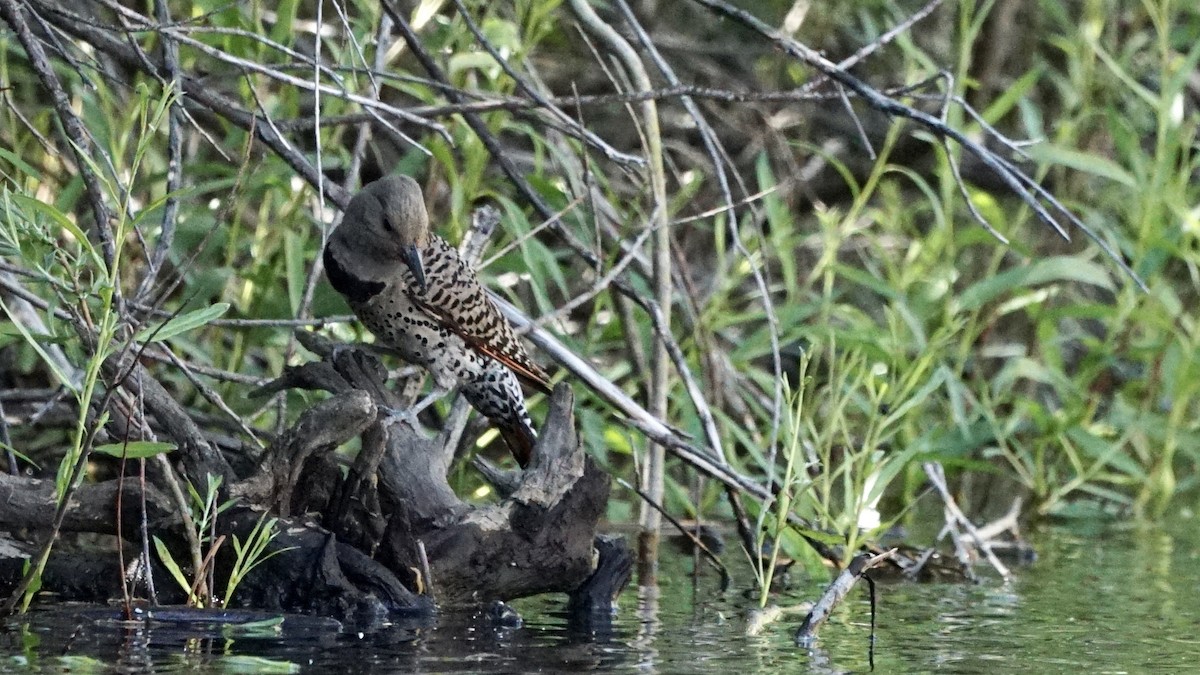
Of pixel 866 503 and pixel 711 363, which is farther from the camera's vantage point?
pixel 711 363

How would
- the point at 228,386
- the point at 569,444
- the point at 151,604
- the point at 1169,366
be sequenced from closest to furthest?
1. the point at 151,604
2. the point at 569,444
3. the point at 228,386
4. the point at 1169,366

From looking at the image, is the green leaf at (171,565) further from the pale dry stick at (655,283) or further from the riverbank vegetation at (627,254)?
the pale dry stick at (655,283)

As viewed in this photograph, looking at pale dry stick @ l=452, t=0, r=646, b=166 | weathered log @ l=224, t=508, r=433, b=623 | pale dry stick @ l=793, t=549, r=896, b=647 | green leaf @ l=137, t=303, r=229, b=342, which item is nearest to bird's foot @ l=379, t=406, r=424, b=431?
weathered log @ l=224, t=508, r=433, b=623

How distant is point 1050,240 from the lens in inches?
Answer: 349

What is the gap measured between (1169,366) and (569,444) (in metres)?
3.41

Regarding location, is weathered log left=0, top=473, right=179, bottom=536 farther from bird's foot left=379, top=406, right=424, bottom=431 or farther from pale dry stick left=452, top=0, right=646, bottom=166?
pale dry stick left=452, top=0, right=646, bottom=166

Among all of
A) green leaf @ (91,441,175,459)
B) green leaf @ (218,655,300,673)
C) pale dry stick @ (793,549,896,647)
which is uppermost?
green leaf @ (91,441,175,459)

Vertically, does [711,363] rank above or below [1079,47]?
below

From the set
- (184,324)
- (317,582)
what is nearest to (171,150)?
(184,324)

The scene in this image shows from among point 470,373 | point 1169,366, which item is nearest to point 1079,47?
point 1169,366

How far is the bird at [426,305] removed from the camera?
5344mm

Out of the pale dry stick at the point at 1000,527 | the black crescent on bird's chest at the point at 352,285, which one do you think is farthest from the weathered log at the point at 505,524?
the pale dry stick at the point at 1000,527

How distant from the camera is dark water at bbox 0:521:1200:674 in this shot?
3660mm

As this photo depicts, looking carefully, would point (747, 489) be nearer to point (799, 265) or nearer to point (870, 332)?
point (870, 332)
